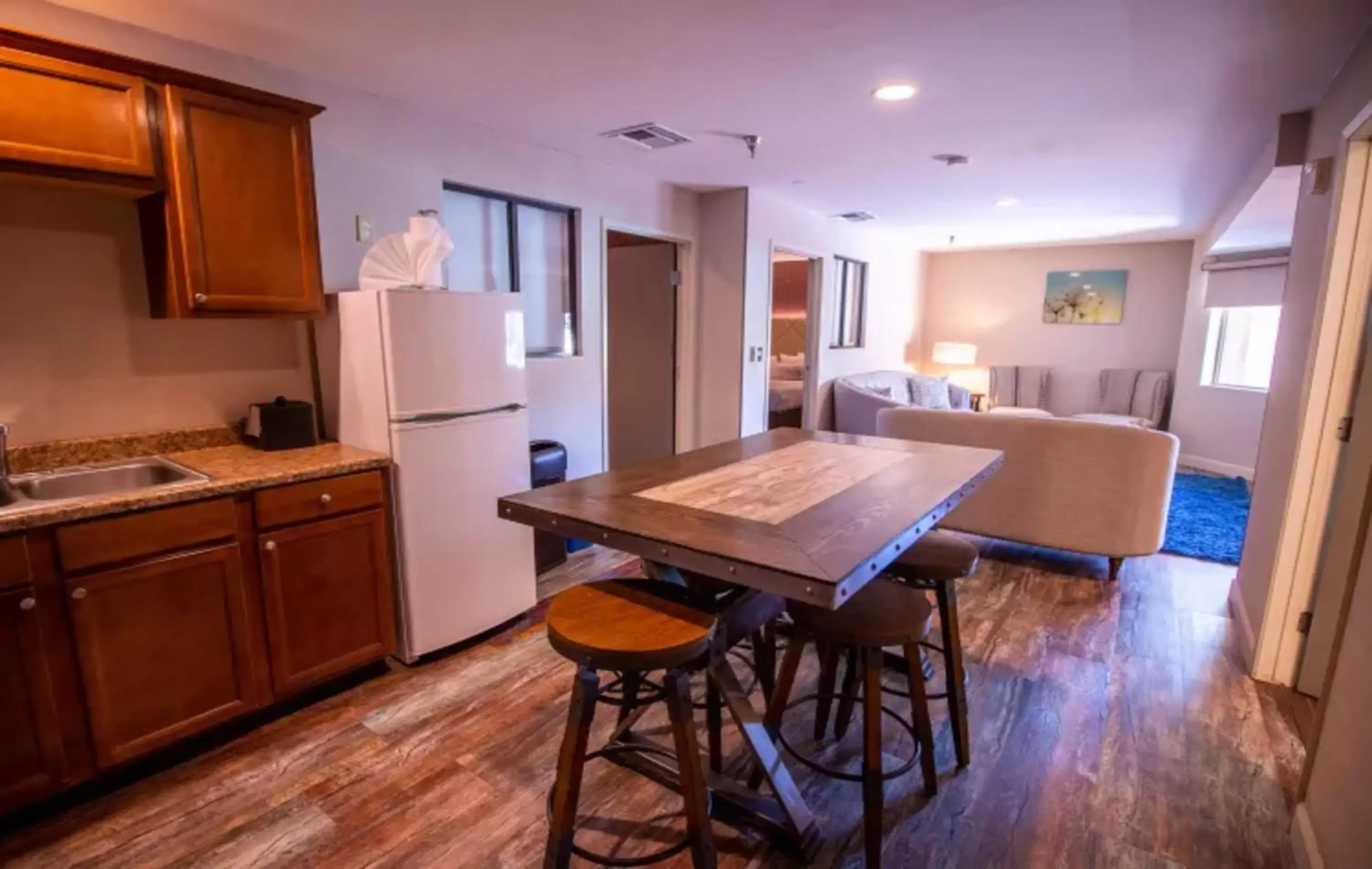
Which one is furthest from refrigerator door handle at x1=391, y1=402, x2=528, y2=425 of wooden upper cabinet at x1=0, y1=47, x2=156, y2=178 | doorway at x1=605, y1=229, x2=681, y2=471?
doorway at x1=605, y1=229, x2=681, y2=471

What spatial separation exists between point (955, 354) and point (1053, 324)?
3.62 ft

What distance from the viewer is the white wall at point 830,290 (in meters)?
4.60

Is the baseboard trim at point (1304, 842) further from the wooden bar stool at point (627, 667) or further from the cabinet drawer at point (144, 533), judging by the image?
the cabinet drawer at point (144, 533)

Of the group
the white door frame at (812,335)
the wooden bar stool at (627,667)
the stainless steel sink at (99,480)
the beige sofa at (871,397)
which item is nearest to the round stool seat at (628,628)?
the wooden bar stool at (627,667)

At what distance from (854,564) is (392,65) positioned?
8.04ft

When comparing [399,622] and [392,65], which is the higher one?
[392,65]

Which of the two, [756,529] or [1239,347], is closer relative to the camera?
[756,529]

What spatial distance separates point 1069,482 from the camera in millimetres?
3346

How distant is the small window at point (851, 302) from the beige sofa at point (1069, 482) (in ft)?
8.70

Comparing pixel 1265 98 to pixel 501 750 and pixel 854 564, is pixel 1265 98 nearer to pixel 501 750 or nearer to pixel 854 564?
pixel 854 564

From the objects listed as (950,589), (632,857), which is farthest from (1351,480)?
Answer: (632,857)

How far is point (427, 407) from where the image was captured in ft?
7.98

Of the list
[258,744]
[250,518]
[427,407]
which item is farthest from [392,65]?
[258,744]

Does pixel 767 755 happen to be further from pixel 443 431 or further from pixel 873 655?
pixel 443 431
